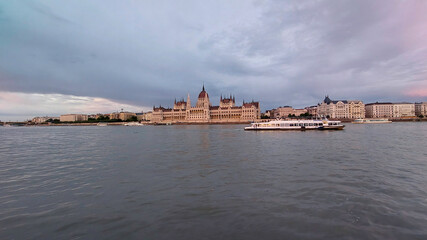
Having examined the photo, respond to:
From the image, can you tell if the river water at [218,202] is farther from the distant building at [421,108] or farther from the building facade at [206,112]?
the distant building at [421,108]

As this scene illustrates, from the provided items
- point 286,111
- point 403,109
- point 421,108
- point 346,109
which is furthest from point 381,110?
point 286,111

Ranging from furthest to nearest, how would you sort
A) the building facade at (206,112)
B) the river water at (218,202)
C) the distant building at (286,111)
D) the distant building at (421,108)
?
1. the distant building at (286,111)
2. the distant building at (421,108)
3. the building facade at (206,112)
4. the river water at (218,202)

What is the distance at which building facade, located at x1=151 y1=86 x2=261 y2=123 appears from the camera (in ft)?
474

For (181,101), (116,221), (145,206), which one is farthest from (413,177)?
(181,101)

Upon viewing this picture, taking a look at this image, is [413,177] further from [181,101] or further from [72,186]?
[181,101]

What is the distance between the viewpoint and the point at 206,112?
5969 inches

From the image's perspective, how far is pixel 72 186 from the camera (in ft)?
31.4

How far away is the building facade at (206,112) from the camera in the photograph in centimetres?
14450

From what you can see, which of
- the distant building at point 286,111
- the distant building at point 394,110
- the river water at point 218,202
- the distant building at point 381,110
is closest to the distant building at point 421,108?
the distant building at point 394,110

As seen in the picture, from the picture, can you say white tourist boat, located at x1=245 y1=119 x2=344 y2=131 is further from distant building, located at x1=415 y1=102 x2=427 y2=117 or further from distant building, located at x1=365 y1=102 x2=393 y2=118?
distant building, located at x1=415 y1=102 x2=427 y2=117

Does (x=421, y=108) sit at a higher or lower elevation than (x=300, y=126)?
higher

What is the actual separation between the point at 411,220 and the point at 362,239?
2017 millimetres

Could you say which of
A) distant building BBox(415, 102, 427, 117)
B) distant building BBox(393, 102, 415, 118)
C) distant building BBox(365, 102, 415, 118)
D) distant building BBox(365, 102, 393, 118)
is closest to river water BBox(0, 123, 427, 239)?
distant building BBox(365, 102, 393, 118)

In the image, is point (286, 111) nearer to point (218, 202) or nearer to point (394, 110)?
point (394, 110)
